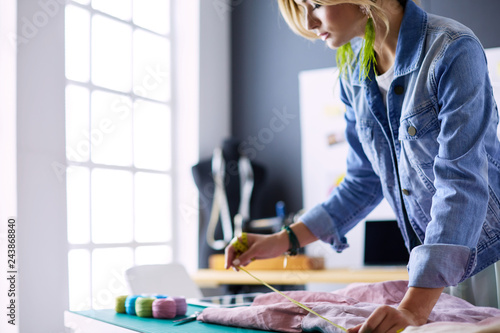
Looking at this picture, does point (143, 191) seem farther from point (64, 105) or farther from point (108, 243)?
point (64, 105)

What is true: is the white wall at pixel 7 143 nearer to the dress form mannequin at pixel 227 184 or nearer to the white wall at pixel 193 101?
the dress form mannequin at pixel 227 184

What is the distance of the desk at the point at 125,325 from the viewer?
3.82 feet

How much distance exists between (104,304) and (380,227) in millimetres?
1642

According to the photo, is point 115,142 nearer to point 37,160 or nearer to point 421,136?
point 37,160

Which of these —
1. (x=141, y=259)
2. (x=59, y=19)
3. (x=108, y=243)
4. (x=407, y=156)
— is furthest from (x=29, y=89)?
(x=407, y=156)

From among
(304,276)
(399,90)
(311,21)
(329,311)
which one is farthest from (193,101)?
(329,311)

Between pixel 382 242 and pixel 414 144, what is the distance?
2.18 m

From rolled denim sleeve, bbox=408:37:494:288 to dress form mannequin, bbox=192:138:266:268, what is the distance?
2.53m

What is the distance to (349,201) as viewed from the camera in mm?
1523

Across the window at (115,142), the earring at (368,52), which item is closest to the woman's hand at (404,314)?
the earring at (368,52)

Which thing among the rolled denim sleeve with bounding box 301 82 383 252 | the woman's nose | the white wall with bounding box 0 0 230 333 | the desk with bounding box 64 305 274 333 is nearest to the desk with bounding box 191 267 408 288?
the white wall with bounding box 0 0 230 333

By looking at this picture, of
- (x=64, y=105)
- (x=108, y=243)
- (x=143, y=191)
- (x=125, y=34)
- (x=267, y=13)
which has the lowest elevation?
(x=108, y=243)

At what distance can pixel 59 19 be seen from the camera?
9.29 ft

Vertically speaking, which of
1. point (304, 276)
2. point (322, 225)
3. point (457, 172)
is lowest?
point (304, 276)
